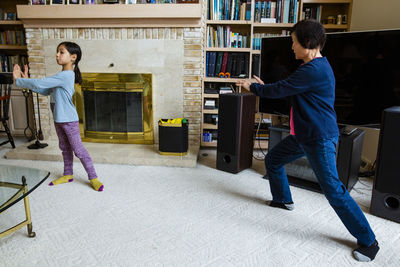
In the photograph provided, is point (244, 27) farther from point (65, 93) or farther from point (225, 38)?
point (65, 93)

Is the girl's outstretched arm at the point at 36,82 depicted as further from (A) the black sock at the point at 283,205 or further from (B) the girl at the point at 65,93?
(A) the black sock at the point at 283,205

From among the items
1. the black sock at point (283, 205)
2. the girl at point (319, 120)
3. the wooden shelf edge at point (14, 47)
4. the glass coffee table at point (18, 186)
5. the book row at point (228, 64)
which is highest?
the wooden shelf edge at point (14, 47)

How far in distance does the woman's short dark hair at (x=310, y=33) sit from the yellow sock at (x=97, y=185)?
1833 mm

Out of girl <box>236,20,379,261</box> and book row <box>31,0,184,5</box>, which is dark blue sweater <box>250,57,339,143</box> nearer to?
girl <box>236,20,379,261</box>

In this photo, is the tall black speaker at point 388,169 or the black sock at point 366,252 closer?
the black sock at point 366,252

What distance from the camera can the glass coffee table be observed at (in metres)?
1.65

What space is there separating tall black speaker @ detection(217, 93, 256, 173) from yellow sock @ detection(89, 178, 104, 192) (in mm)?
1131

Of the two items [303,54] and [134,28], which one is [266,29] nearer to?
[134,28]

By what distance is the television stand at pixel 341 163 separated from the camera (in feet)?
7.77

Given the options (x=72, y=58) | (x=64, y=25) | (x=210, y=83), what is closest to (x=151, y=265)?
(x=72, y=58)

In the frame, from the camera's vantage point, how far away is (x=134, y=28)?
340cm

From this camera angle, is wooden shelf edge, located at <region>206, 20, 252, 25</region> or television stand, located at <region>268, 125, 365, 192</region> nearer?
television stand, located at <region>268, 125, 365, 192</region>

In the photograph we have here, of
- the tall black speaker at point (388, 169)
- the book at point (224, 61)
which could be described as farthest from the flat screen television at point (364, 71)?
the book at point (224, 61)

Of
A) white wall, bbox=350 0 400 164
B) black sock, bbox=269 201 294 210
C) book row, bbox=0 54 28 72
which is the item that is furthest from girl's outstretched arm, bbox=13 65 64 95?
white wall, bbox=350 0 400 164
